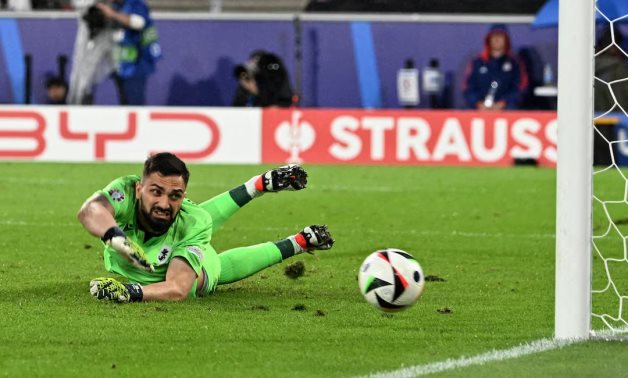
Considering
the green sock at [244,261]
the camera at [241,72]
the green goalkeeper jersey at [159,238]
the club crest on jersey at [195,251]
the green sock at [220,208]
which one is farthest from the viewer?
the camera at [241,72]

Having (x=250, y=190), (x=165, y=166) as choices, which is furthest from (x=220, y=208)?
(x=165, y=166)

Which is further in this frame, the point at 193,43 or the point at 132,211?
the point at 193,43

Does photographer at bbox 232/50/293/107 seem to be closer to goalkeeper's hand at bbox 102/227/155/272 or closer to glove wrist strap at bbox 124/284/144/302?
glove wrist strap at bbox 124/284/144/302

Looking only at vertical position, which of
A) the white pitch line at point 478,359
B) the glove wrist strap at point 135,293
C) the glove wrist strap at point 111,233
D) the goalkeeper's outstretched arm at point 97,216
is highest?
the goalkeeper's outstretched arm at point 97,216

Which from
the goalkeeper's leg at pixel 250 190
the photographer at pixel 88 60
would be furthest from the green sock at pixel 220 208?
the photographer at pixel 88 60

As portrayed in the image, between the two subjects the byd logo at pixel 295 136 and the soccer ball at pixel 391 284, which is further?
the byd logo at pixel 295 136

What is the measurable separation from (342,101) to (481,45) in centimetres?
231

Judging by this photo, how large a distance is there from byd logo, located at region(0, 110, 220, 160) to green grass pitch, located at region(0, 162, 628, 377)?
407 cm

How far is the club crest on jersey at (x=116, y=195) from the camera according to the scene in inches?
297

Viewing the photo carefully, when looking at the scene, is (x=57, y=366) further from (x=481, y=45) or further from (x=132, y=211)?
(x=481, y=45)

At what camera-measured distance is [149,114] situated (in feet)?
63.0

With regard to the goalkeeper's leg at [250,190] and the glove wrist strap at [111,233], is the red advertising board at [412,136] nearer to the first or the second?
the goalkeeper's leg at [250,190]

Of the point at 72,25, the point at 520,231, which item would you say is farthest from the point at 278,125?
the point at 520,231

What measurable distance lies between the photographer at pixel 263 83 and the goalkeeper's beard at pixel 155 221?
1326cm
